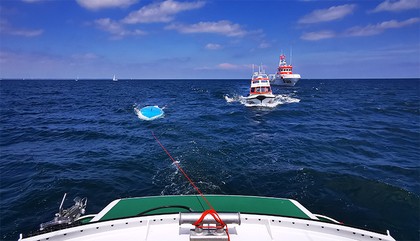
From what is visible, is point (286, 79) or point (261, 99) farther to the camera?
point (286, 79)

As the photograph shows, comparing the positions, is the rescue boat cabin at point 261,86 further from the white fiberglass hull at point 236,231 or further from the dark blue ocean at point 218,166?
the white fiberglass hull at point 236,231

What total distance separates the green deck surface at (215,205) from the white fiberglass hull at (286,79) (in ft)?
266

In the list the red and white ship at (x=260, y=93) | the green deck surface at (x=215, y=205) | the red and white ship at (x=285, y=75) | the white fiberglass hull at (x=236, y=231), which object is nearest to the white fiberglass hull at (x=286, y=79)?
the red and white ship at (x=285, y=75)

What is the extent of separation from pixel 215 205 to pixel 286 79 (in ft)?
271

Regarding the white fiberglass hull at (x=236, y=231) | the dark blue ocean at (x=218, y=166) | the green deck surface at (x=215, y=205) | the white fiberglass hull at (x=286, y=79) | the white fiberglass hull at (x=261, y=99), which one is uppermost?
the white fiberglass hull at (x=286, y=79)

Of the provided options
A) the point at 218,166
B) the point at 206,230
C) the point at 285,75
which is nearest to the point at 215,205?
the point at 206,230

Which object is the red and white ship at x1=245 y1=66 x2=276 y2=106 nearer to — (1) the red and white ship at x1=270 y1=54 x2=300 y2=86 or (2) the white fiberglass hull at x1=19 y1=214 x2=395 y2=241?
(2) the white fiberglass hull at x1=19 y1=214 x2=395 y2=241

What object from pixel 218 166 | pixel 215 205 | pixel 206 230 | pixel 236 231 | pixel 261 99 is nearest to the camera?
pixel 206 230

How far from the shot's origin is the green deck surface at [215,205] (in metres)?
5.28

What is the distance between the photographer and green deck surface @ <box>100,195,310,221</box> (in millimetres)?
5277

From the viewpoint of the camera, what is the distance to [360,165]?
1239cm

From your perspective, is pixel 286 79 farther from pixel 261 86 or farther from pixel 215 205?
pixel 215 205

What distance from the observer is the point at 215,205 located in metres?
5.59

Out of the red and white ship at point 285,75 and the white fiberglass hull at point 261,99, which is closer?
the white fiberglass hull at point 261,99
